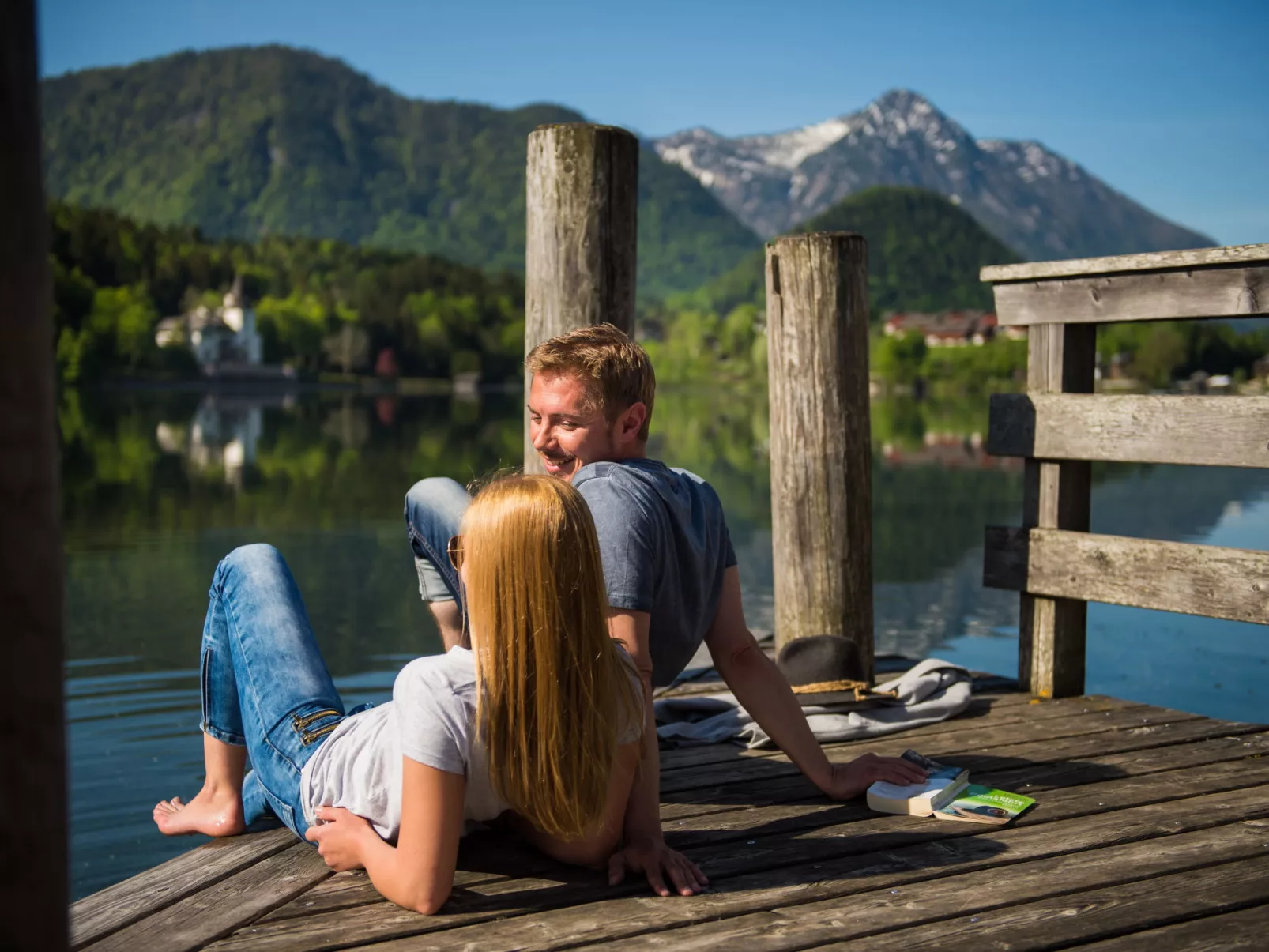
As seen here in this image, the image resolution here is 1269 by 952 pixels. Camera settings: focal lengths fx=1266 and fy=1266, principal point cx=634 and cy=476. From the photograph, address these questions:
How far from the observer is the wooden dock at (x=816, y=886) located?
2.47 m

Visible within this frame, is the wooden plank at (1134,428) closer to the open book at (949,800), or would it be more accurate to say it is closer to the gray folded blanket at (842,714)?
the gray folded blanket at (842,714)

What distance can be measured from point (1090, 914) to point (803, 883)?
0.59 m

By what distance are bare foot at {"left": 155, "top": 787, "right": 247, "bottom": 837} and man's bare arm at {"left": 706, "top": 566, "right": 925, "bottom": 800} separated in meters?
1.26

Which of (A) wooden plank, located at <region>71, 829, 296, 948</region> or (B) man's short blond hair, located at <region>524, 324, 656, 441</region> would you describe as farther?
(B) man's short blond hair, located at <region>524, 324, 656, 441</region>

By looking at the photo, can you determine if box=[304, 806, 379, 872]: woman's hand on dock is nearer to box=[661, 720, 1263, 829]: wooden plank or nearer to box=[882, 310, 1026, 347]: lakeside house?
box=[661, 720, 1263, 829]: wooden plank

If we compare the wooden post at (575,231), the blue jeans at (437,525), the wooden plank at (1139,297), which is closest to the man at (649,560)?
the blue jeans at (437,525)

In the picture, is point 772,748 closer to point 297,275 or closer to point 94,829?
point 94,829

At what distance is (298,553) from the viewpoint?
42.5 ft

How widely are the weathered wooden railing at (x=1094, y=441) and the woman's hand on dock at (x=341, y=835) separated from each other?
2.81 metres

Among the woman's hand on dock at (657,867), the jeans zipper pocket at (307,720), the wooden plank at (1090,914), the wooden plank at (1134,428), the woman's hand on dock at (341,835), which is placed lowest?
the wooden plank at (1090,914)

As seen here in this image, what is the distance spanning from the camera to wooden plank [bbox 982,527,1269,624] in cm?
415

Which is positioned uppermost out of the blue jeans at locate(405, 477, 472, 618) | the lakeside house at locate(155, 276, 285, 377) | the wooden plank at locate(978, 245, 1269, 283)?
the lakeside house at locate(155, 276, 285, 377)

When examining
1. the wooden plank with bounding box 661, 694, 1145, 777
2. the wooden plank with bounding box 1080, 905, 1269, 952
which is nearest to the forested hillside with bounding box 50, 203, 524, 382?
the wooden plank with bounding box 661, 694, 1145, 777

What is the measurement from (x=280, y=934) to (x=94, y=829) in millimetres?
2984
